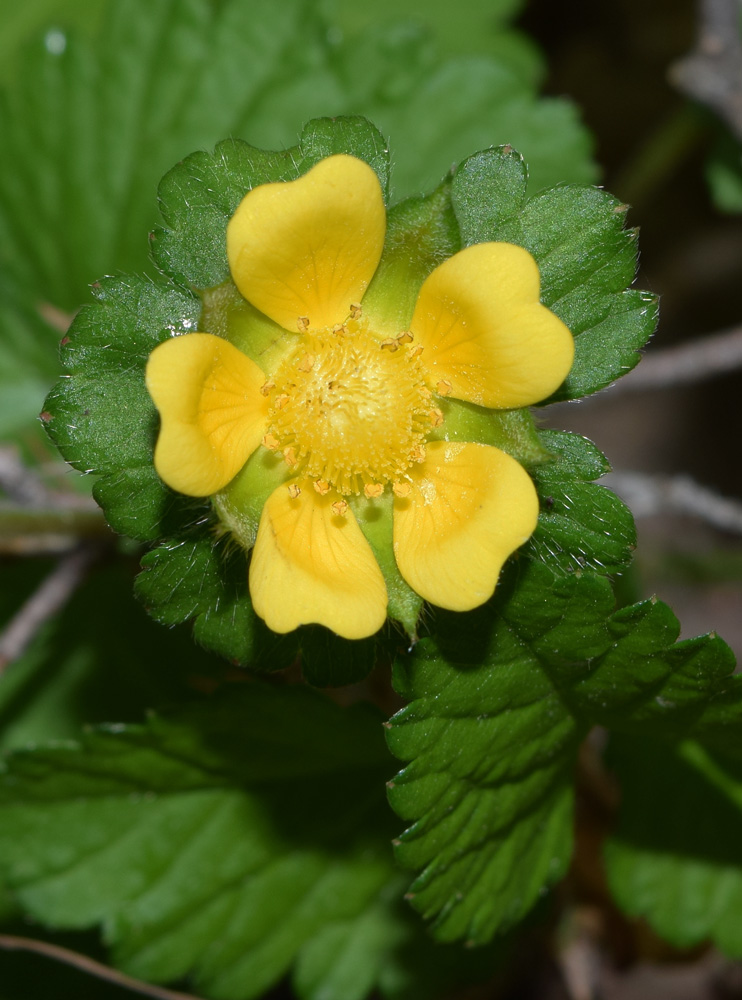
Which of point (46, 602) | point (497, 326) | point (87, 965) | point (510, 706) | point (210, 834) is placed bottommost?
point (87, 965)

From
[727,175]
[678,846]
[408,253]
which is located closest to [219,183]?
[408,253]

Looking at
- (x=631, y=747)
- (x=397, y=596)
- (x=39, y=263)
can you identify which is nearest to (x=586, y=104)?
(x=39, y=263)

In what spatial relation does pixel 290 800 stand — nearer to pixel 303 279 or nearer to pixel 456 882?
pixel 456 882

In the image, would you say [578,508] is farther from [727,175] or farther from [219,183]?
[727,175]

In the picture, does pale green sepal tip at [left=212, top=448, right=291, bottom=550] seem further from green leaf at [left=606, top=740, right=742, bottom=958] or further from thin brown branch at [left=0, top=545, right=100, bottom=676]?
green leaf at [left=606, top=740, right=742, bottom=958]

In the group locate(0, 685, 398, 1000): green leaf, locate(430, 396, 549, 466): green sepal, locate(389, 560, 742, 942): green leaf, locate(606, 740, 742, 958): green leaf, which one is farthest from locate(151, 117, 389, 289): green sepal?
locate(606, 740, 742, 958): green leaf
